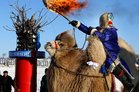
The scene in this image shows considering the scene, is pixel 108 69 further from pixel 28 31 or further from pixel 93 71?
pixel 28 31

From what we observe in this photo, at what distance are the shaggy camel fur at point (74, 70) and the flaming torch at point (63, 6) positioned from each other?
461 millimetres

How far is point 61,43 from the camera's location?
8.05 m

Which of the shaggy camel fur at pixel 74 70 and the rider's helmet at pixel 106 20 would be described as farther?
the rider's helmet at pixel 106 20

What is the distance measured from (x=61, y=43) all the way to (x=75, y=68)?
0.57 m

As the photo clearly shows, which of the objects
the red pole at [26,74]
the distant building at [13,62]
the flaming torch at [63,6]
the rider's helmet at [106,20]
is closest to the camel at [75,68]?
the rider's helmet at [106,20]

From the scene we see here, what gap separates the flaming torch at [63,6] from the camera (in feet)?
25.7

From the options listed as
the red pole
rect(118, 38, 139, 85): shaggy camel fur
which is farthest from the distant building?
rect(118, 38, 139, 85): shaggy camel fur

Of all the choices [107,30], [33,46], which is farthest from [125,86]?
[33,46]

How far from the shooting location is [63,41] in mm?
8086

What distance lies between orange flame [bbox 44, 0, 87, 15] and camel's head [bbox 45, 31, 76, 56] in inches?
15.1

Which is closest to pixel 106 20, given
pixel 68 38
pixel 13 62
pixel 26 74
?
pixel 68 38

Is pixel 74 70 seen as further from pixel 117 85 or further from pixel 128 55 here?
pixel 128 55

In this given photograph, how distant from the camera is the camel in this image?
7.55 m

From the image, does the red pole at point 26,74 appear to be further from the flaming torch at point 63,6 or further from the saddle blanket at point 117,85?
the saddle blanket at point 117,85
